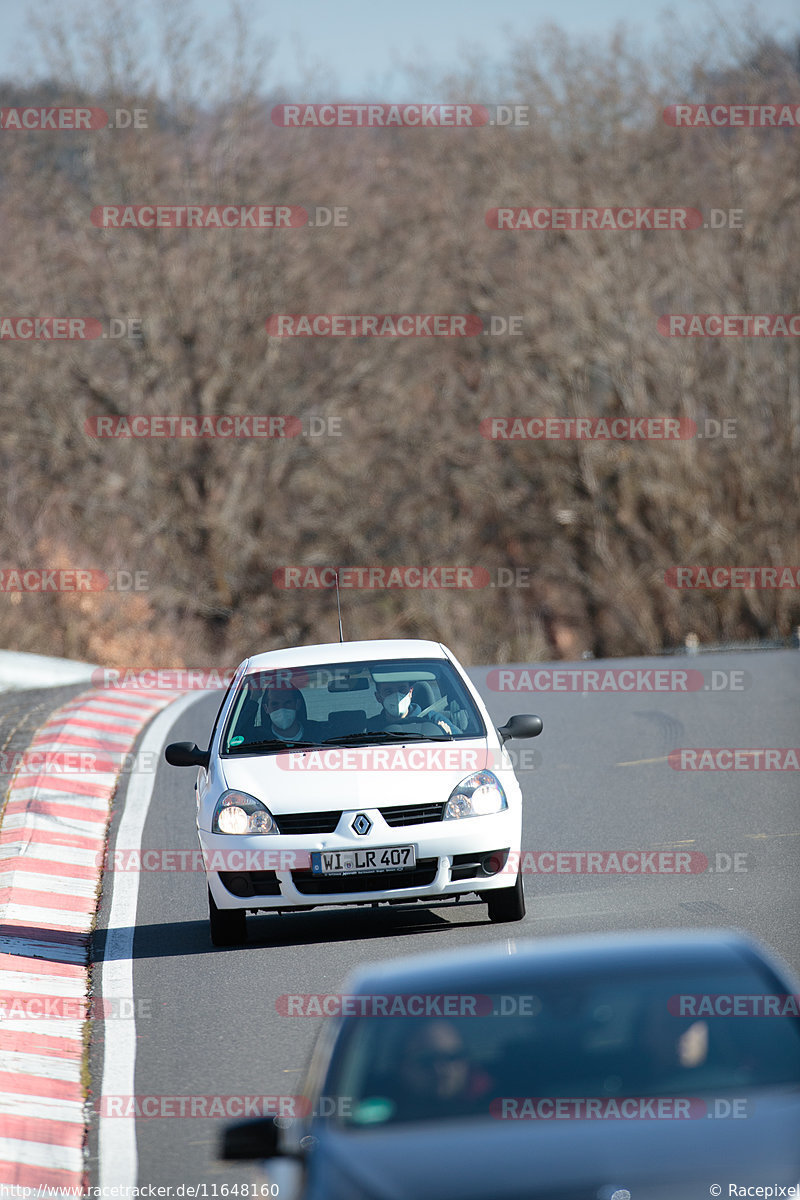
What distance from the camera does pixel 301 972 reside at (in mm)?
8336

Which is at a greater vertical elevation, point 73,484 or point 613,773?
point 73,484

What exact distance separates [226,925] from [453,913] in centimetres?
143

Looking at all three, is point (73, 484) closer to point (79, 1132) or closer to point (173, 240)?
point (173, 240)

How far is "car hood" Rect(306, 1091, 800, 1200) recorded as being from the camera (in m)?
3.45

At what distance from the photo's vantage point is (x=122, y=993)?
8172 mm

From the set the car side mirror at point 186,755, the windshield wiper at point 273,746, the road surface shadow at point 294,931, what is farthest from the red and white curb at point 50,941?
the windshield wiper at point 273,746

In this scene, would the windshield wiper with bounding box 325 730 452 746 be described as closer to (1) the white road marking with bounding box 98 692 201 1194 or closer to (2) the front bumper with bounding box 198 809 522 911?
(2) the front bumper with bounding box 198 809 522 911

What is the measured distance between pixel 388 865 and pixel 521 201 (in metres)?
43.6

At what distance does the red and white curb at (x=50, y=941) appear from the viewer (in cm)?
616

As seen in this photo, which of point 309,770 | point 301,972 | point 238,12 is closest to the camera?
point 301,972

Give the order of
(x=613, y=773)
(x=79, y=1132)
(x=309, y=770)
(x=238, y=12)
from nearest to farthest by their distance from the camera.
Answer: (x=79, y=1132)
(x=309, y=770)
(x=613, y=773)
(x=238, y=12)

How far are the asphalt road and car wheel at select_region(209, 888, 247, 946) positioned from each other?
0.08 metres

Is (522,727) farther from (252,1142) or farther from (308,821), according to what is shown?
(252,1142)

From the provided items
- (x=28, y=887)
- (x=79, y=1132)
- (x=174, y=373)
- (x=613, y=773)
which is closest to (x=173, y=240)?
(x=174, y=373)
